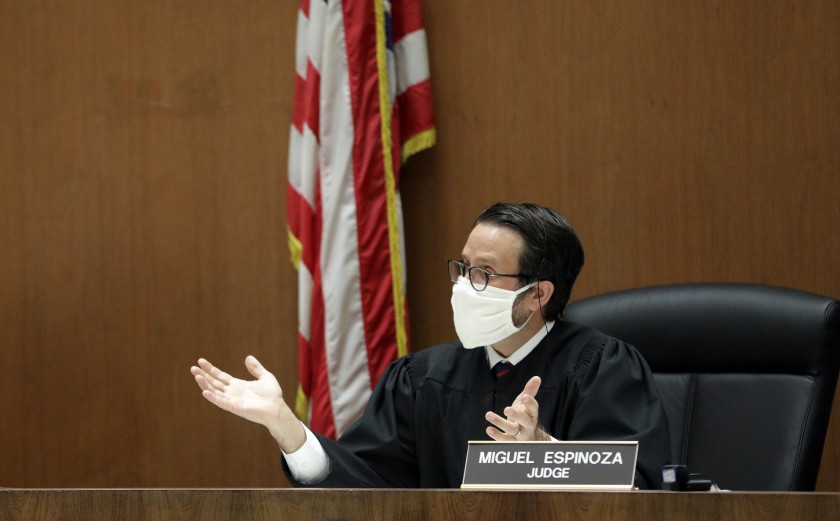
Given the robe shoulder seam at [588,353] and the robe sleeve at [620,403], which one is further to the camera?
the robe shoulder seam at [588,353]

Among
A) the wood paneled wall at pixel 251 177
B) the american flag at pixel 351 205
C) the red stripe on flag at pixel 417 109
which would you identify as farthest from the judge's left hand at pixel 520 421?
the red stripe on flag at pixel 417 109

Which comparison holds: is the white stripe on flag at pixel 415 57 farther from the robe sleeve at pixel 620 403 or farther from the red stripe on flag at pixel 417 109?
the robe sleeve at pixel 620 403

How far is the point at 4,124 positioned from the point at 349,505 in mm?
2954

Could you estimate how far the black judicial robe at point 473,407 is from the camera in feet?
7.80

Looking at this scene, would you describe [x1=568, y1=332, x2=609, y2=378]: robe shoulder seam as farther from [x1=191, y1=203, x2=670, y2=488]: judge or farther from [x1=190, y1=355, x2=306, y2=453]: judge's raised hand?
[x1=190, y1=355, x2=306, y2=453]: judge's raised hand

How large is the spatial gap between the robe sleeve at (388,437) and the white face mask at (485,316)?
8.6 inches

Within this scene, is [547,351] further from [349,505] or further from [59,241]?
[59,241]

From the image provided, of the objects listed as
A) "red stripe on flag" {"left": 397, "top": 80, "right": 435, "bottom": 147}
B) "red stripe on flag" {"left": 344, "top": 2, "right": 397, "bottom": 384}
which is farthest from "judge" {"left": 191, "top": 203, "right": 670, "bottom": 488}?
"red stripe on flag" {"left": 397, "top": 80, "right": 435, "bottom": 147}

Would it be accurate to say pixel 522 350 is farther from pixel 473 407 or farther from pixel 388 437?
pixel 388 437

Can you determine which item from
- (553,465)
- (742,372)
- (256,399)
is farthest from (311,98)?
(553,465)

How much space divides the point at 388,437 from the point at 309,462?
298 millimetres

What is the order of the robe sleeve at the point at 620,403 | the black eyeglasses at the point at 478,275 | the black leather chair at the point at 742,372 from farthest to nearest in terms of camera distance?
the black eyeglasses at the point at 478,275 → the black leather chair at the point at 742,372 → the robe sleeve at the point at 620,403

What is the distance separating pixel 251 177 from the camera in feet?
12.7

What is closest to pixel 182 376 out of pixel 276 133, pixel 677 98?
pixel 276 133
